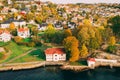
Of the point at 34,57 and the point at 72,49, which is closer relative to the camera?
the point at 72,49

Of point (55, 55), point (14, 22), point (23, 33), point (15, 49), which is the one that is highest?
point (14, 22)

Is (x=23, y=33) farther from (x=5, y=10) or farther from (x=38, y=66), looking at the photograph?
(x=5, y=10)

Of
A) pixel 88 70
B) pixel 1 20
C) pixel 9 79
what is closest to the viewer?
pixel 9 79

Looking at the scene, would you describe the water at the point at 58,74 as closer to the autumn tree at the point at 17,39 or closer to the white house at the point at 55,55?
the white house at the point at 55,55

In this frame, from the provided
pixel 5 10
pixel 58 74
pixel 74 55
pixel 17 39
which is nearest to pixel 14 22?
pixel 17 39

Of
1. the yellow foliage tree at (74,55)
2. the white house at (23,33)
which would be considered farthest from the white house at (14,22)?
the yellow foliage tree at (74,55)

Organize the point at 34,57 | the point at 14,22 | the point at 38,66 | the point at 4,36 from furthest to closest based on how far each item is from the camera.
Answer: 1. the point at 14,22
2. the point at 4,36
3. the point at 34,57
4. the point at 38,66

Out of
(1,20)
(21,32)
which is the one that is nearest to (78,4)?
(1,20)

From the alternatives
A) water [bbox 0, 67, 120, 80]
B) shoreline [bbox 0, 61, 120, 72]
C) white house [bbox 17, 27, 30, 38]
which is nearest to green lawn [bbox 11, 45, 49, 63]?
shoreline [bbox 0, 61, 120, 72]

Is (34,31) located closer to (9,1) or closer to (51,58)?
(51,58)
